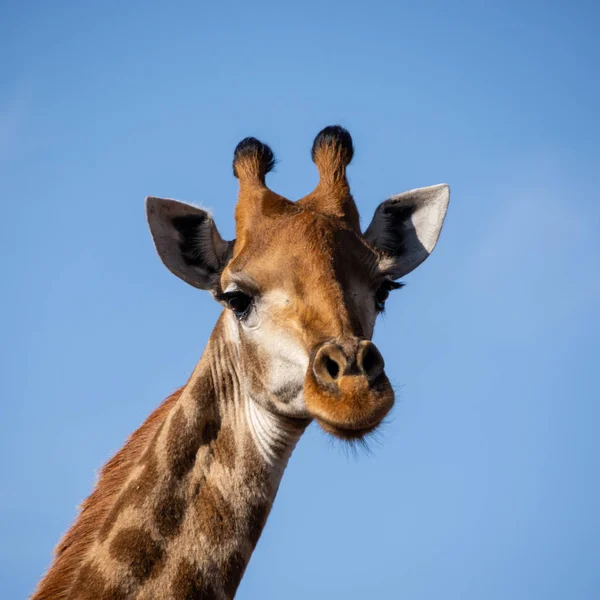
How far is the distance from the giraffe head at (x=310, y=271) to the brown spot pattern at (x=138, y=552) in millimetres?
1892

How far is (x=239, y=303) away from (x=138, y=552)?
2893 millimetres

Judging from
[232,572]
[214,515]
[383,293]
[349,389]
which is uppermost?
[383,293]

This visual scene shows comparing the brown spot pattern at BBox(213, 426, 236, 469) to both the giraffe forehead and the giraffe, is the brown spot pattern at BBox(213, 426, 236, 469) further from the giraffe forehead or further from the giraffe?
the giraffe forehead

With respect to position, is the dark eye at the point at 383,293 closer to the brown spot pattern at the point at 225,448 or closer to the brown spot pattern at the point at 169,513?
the brown spot pattern at the point at 225,448

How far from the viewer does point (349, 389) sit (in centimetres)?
883

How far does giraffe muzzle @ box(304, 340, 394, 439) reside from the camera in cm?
877

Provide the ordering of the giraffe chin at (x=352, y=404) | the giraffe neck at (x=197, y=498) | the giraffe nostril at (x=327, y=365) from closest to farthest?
the giraffe chin at (x=352, y=404), the giraffe nostril at (x=327, y=365), the giraffe neck at (x=197, y=498)

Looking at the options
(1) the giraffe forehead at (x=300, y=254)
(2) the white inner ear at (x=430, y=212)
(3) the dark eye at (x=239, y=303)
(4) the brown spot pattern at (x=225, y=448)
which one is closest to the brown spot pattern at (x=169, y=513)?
(4) the brown spot pattern at (x=225, y=448)

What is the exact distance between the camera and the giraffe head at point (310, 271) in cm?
901

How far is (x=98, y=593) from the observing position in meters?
9.38

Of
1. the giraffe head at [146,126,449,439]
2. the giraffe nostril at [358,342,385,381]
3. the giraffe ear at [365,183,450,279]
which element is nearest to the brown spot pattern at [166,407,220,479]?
the giraffe head at [146,126,449,439]

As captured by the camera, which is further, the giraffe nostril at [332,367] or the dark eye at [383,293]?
the dark eye at [383,293]

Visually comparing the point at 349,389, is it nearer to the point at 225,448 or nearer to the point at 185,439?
the point at 225,448

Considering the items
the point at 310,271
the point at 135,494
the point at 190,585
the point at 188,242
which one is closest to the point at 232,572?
the point at 190,585
